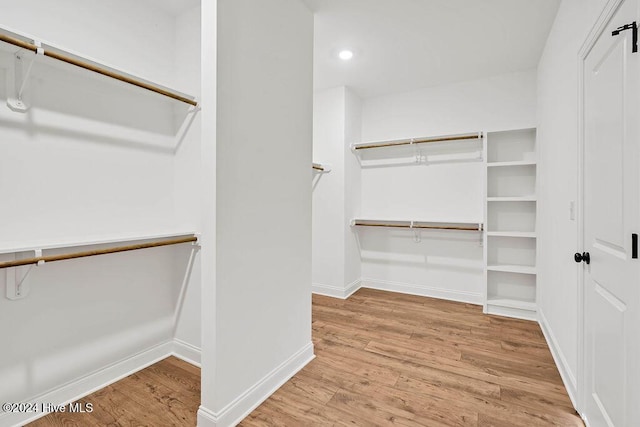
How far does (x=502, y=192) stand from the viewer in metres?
3.38

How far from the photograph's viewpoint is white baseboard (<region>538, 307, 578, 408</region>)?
5.93 feet

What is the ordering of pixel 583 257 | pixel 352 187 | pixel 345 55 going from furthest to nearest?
pixel 352 187 < pixel 345 55 < pixel 583 257

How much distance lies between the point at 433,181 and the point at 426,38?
164 cm

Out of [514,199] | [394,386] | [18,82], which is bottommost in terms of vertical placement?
[394,386]

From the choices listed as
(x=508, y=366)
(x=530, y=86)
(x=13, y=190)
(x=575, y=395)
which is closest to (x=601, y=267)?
(x=575, y=395)

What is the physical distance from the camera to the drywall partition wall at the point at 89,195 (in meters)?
1.59

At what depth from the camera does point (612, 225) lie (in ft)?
4.33

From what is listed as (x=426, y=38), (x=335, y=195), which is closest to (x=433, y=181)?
(x=335, y=195)

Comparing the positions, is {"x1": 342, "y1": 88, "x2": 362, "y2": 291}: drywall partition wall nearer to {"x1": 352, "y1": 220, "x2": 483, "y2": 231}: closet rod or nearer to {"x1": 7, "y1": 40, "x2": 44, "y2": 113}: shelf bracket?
{"x1": 352, "y1": 220, "x2": 483, "y2": 231}: closet rod

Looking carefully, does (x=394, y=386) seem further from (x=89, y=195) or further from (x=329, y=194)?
(x=329, y=194)

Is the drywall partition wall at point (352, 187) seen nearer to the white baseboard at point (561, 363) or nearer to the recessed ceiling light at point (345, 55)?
the recessed ceiling light at point (345, 55)

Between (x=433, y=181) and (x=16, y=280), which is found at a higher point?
(x=433, y=181)

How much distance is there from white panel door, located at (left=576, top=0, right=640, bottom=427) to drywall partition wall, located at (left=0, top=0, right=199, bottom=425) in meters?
2.36

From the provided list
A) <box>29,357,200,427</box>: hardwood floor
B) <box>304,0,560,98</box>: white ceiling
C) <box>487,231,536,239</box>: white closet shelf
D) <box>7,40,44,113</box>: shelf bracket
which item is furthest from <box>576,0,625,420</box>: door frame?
<box>7,40,44,113</box>: shelf bracket
